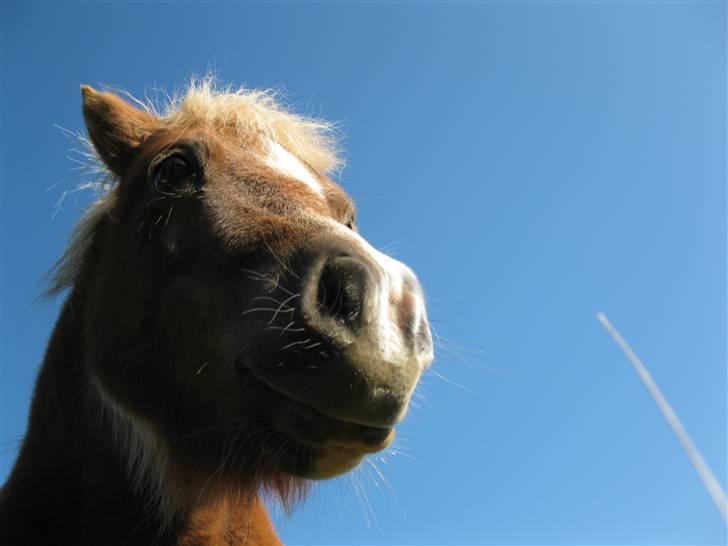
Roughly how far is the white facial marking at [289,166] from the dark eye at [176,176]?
44cm

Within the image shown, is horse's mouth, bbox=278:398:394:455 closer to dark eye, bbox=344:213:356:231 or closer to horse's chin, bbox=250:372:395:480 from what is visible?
horse's chin, bbox=250:372:395:480

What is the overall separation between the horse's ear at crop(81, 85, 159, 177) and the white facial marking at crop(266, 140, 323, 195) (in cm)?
96

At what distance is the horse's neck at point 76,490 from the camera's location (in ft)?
11.2

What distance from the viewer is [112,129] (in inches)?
160

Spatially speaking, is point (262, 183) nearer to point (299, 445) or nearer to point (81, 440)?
point (299, 445)

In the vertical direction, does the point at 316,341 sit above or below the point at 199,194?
below

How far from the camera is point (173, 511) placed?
3396mm

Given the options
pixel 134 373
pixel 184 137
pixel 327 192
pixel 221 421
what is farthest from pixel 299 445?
pixel 184 137

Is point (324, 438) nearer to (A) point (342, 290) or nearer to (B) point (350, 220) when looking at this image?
(A) point (342, 290)

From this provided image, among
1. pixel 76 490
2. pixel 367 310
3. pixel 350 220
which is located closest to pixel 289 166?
pixel 350 220

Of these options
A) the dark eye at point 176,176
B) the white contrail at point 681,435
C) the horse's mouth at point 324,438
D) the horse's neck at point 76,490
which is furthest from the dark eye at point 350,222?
the white contrail at point 681,435

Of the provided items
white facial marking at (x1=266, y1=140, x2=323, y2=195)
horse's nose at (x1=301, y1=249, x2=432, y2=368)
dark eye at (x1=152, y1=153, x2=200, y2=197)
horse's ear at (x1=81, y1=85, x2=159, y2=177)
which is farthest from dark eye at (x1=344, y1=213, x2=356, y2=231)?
horse's ear at (x1=81, y1=85, x2=159, y2=177)

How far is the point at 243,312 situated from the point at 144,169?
1.47m

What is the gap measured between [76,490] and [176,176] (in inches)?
73.3
